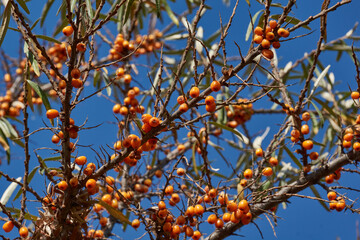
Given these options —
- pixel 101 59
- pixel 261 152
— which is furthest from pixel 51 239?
pixel 101 59

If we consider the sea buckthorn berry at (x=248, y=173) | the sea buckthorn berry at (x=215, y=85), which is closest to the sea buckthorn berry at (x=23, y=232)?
the sea buckthorn berry at (x=215, y=85)

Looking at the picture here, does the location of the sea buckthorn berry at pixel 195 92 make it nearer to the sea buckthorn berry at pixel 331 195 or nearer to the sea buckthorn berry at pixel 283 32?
the sea buckthorn berry at pixel 283 32

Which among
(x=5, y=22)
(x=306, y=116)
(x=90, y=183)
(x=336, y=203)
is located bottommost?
(x=336, y=203)

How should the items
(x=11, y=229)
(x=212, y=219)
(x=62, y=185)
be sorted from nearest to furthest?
(x=62, y=185)
(x=11, y=229)
(x=212, y=219)

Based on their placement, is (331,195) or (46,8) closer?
(331,195)

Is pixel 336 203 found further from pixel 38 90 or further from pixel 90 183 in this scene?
pixel 38 90

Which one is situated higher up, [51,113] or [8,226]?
[51,113]

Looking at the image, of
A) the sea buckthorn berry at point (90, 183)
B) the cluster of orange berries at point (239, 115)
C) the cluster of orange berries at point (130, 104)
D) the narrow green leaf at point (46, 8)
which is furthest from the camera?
the cluster of orange berries at point (239, 115)

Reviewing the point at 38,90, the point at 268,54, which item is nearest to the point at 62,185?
the point at 38,90

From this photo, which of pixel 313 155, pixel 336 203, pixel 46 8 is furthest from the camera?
pixel 46 8

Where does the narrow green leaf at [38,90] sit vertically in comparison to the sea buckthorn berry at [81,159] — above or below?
above

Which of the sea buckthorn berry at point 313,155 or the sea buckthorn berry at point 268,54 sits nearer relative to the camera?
the sea buckthorn berry at point 268,54

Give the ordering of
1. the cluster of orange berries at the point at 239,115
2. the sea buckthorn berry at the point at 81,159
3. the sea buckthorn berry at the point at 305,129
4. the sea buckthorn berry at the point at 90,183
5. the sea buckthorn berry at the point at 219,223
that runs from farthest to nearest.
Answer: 1. the cluster of orange berries at the point at 239,115
2. the sea buckthorn berry at the point at 305,129
3. the sea buckthorn berry at the point at 219,223
4. the sea buckthorn berry at the point at 81,159
5. the sea buckthorn berry at the point at 90,183

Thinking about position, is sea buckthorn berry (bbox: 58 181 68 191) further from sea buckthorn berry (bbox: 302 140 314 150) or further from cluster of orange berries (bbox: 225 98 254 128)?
cluster of orange berries (bbox: 225 98 254 128)
